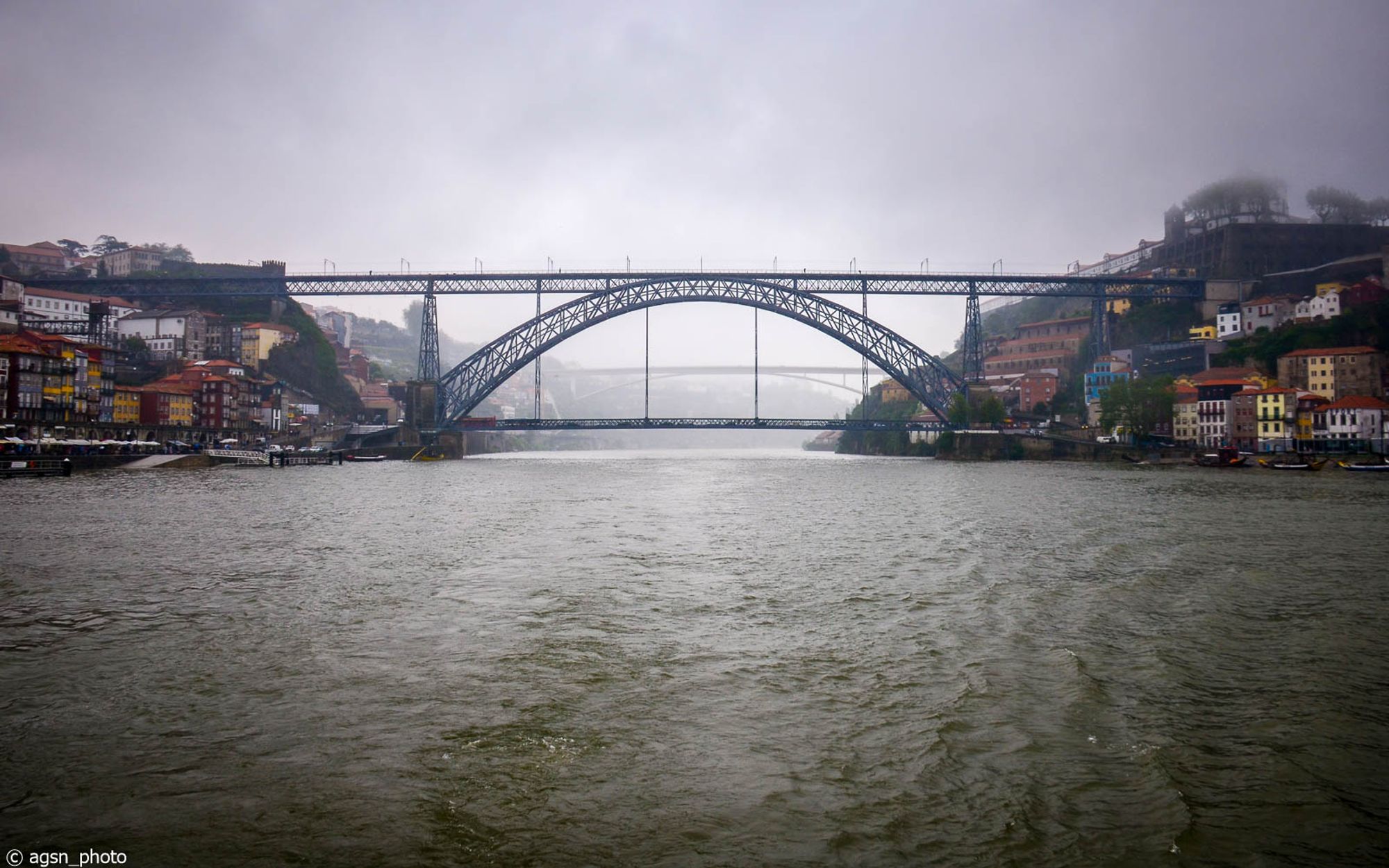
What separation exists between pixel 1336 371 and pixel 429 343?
6271cm

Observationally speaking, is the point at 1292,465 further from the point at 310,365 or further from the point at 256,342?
the point at 256,342

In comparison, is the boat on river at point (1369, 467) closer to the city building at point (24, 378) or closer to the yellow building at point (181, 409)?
the yellow building at point (181, 409)

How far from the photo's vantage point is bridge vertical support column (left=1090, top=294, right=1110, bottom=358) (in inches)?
2581

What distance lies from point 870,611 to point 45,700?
6819 millimetres

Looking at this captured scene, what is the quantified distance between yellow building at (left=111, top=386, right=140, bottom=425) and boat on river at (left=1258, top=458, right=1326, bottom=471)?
66.4 m

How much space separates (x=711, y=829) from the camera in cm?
367

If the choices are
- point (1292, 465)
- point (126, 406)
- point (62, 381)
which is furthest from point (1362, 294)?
point (126, 406)

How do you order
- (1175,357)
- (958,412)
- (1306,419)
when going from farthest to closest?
(1175,357), (958,412), (1306,419)

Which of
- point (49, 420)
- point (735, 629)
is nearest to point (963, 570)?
point (735, 629)

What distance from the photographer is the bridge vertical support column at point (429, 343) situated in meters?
63.4

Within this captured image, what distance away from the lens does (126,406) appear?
53.6 meters

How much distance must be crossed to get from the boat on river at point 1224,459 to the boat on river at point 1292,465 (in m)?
1.12

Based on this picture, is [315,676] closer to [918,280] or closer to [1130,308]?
[918,280]

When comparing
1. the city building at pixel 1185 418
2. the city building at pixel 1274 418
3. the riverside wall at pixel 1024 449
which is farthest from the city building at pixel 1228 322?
the riverside wall at pixel 1024 449
